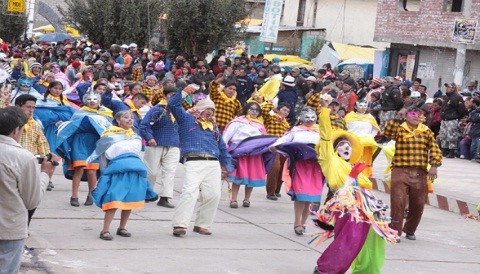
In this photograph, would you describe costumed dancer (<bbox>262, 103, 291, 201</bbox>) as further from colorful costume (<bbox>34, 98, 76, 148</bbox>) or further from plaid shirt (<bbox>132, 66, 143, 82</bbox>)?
plaid shirt (<bbox>132, 66, 143, 82</bbox>)

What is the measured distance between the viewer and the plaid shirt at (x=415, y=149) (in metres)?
12.8

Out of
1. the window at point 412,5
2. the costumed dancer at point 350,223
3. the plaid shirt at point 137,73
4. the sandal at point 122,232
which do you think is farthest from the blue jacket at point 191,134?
the window at point 412,5

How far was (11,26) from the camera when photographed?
51656mm

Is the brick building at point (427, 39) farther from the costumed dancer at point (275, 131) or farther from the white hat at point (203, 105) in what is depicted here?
the white hat at point (203, 105)

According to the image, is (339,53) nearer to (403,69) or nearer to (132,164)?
(403,69)

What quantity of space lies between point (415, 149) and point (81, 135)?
4.16m

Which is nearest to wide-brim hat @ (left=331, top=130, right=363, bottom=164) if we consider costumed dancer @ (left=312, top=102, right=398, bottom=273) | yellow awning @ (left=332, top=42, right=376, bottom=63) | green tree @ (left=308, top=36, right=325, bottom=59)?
costumed dancer @ (left=312, top=102, right=398, bottom=273)

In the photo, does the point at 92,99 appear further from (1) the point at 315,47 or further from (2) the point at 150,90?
(1) the point at 315,47

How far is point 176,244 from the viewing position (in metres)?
11.2

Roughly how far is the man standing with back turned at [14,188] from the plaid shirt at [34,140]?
3.90 metres

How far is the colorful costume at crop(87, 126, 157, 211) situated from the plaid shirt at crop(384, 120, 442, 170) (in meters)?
3.27

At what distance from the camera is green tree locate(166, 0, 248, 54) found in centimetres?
3403

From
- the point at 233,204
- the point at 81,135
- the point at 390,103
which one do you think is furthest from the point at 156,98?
the point at 390,103

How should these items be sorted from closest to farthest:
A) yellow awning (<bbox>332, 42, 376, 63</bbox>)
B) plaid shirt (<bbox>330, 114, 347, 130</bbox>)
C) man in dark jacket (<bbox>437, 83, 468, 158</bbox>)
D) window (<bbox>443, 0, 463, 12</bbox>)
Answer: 1. plaid shirt (<bbox>330, 114, 347, 130</bbox>)
2. man in dark jacket (<bbox>437, 83, 468, 158</bbox>)
3. window (<bbox>443, 0, 463, 12</bbox>)
4. yellow awning (<bbox>332, 42, 376, 63</bbox>)
